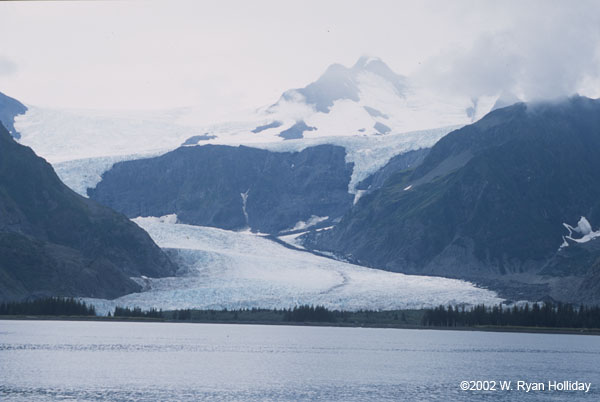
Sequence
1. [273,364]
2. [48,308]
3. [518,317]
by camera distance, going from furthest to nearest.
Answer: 1. [48,308]
2. [518,317]
3. [273,364]

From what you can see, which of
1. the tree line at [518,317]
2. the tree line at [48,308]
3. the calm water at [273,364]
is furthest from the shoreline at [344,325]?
the calm water at [273,364]

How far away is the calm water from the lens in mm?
73938

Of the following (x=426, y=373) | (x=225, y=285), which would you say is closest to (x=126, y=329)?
(x=225, y=285)

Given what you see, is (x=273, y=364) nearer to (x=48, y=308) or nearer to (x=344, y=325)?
(x=344, y=325)

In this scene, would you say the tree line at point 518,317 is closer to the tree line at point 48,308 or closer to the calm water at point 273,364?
the calm water at point 273,364

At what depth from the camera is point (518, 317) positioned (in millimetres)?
158000

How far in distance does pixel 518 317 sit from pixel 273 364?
72.4 meters

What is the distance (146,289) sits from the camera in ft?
652

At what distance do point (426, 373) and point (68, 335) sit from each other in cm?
5389

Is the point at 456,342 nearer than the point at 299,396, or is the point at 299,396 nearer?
the point at 299,396

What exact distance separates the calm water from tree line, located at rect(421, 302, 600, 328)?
A: 5944mm

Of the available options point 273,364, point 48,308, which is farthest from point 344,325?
point 273,364

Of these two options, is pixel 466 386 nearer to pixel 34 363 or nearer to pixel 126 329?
pixel 34 363

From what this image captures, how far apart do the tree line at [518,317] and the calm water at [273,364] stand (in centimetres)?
594
